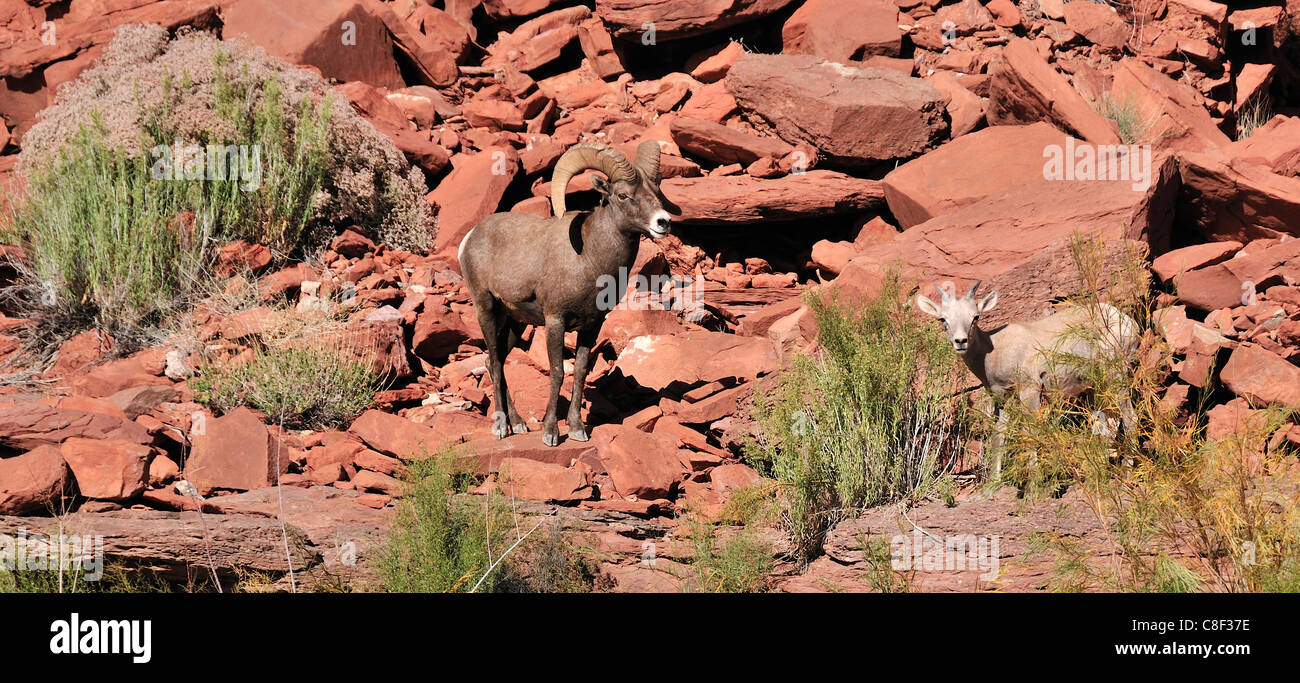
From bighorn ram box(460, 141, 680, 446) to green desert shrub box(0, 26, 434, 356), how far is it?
3.96m

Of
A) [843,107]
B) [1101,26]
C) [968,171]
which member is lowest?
[968,171]

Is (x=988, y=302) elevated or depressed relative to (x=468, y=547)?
elevated

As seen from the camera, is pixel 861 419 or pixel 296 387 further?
pixel 296 387

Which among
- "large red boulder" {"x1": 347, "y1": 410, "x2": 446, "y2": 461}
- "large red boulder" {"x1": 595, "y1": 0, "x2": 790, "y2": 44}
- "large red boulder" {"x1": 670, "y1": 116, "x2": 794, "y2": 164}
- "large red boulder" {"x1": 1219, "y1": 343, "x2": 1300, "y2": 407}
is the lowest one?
"large red boulder" {"x1": 347, "y1": 410, "x2": 446, "y2": 461}

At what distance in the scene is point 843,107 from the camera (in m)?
13.5

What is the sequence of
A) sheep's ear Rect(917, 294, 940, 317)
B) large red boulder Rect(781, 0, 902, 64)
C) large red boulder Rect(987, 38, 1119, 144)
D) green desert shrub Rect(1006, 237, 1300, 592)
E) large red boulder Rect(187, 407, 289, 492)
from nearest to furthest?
green desert shrub Rect(1006, 237, 1300, 592) → sheep's ear Rect(917, 294, 940, 317) → large red boulder Rect(187, 407, 289, 492) → large red boulder Rect(987, 38, 1119, 144) → large red boulder Rect(781, 0, 902, 64)

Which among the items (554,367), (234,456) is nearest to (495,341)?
(554,367)

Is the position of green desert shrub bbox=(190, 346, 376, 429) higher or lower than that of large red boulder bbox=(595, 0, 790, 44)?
lower

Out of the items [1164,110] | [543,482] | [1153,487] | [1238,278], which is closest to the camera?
[1153,487]

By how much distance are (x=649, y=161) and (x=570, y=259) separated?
964 millimetres

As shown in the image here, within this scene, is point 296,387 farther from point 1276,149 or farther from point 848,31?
point 1276,149

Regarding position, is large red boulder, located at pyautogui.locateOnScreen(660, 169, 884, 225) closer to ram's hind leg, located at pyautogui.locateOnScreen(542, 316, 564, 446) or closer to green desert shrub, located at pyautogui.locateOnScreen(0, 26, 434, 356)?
green desert shrub, located at pyautogui.locateOnScreen(0, 26, 434, 356)

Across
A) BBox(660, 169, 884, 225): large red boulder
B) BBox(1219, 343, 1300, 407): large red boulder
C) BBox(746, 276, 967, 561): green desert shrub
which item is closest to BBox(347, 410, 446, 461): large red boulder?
BBox(746, 276, 967, 561): green desert shrub

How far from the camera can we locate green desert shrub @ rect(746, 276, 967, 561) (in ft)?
25.2
